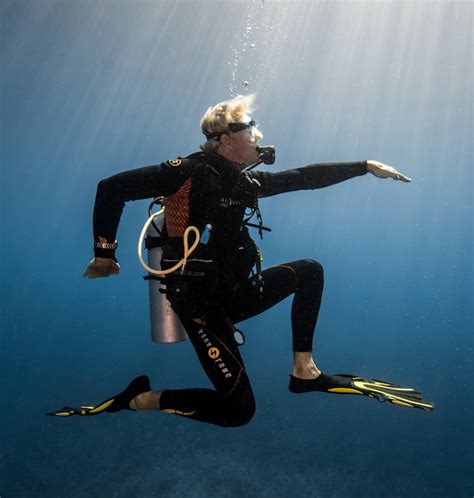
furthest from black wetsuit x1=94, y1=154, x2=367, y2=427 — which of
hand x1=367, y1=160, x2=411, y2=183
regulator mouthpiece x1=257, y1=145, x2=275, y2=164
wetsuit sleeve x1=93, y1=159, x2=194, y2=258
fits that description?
hand x1=367, y1=160, x2=411, y2=183

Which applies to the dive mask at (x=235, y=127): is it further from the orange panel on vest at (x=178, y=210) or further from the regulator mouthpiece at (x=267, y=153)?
the orange panel on vest at (x=178, y=210)

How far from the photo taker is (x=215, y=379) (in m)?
2.80

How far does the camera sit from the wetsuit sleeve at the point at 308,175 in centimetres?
325

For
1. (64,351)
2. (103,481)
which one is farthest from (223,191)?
(64,351)

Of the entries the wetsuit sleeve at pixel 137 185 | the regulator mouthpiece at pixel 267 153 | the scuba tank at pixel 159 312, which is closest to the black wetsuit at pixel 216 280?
the wetsuit sleeve at pixel 137 185

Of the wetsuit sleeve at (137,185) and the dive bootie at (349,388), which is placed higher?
the wetsuit sleeve at (137,185)

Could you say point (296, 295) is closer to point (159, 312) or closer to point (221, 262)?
point (221, 262)

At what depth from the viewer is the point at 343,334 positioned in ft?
77.9

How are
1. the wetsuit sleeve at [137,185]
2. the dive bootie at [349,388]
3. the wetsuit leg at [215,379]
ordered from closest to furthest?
the wetsuit sleeve at [137,185], the wetsuit leg at [215,379], the dive bootie at [349,388]

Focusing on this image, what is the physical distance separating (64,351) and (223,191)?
1698cm

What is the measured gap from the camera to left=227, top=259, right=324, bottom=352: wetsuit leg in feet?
10.3

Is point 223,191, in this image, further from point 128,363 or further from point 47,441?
point 128,363

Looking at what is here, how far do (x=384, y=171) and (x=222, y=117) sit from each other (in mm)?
1321

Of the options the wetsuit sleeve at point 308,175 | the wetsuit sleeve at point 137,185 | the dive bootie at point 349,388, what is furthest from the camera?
the wetsuit sleeve at point 308,175
